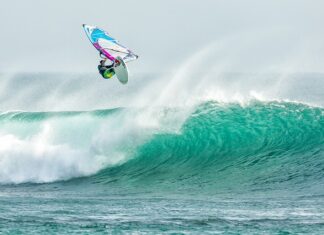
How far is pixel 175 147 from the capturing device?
2559cm

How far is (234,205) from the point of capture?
1800 cm

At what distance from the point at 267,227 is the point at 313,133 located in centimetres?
1112

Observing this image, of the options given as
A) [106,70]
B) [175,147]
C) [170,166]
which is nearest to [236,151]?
[175,147]

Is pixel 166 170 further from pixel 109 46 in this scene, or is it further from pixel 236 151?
pixel 109 46

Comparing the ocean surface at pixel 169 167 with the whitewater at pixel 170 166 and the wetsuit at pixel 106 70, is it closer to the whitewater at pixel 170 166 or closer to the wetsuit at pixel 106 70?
the whitewater at pixel 170 166

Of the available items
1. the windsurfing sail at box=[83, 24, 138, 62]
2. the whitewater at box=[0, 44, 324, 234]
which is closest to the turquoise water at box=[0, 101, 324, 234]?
the whitewater at box=[0, 44, 324, 234]

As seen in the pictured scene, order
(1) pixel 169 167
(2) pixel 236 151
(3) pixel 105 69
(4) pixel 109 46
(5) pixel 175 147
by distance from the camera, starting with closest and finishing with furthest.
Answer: (3) pixel 105 69 < (4) pixel 109 46 < (1) pixel 169 167 < (2) pixel 236 151 < (5) pixel 175 147

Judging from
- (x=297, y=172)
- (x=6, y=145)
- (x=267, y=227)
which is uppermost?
(x=6, y=145)

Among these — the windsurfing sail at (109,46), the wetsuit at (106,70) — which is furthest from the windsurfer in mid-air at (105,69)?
the windsurfing sail at (109,46)

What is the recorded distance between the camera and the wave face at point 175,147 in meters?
22.4

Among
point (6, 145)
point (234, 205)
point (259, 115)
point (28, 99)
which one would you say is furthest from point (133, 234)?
point (28, 99)

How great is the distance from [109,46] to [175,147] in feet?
13.5

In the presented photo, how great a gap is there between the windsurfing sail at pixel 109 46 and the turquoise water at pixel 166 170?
312 cm

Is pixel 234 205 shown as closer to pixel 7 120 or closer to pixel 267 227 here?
pixel 267 227
